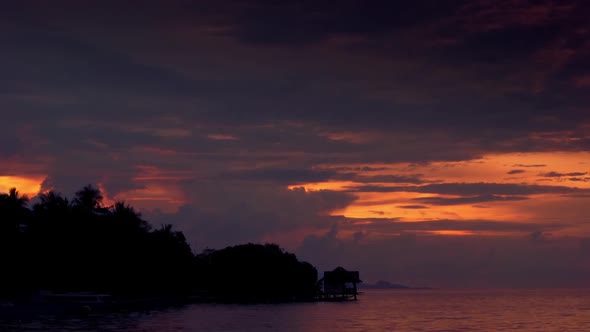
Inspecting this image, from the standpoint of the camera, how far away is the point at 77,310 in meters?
86.8

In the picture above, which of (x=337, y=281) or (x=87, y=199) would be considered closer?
(x=87, y=199)

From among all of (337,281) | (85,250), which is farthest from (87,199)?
(337,281)

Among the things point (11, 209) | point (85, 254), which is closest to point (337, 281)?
point (85, 254)

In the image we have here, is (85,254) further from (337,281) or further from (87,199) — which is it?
(337,281)

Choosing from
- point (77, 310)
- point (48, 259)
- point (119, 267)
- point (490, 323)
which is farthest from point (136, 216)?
point (490, 323)

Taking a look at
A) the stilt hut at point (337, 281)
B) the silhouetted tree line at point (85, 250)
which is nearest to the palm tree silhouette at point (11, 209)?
the silhouetted tree line at point (85, 250)

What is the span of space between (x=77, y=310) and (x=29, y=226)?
47.7ft

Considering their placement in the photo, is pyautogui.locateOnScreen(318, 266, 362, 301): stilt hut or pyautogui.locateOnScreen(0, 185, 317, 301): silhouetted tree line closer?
pyautogui.locateOnScreen(0, 185, 317, 301): silhouetted tree line

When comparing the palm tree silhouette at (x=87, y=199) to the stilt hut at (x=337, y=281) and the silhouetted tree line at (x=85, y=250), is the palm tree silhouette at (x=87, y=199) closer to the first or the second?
the silhouetted tree line at (x=85, y=250)

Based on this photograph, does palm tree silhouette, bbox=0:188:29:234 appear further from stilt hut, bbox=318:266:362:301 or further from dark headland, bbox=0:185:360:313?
stilt hut, bbox=318:266:362:301

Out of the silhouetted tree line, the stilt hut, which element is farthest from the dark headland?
the stilt hut

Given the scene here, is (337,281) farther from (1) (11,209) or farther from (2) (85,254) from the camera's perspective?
(1) (11,209)

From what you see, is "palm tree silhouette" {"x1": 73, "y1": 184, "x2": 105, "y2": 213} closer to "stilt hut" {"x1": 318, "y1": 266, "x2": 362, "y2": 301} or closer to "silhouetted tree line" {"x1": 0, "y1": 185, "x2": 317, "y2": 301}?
"silhouetted tree line" {"x1": 0, "y1": 185, "x2": 317, "y2": 301}

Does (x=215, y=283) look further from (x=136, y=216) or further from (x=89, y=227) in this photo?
(x=89, y=227)
